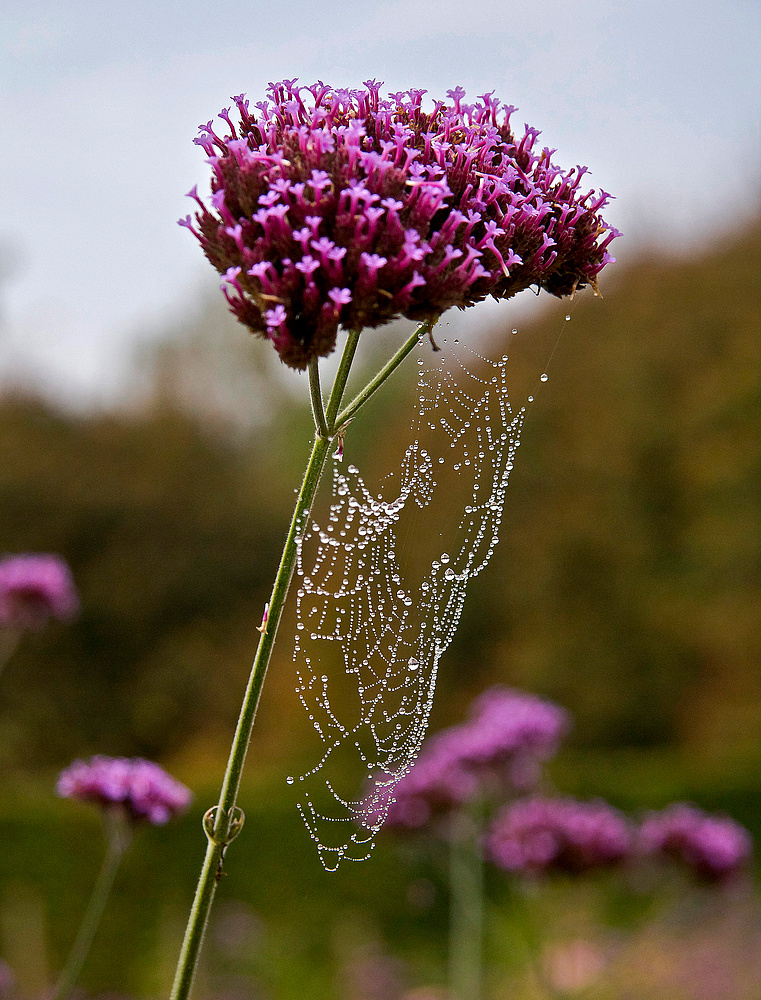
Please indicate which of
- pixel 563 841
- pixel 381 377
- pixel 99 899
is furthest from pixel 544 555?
pixel 381 377

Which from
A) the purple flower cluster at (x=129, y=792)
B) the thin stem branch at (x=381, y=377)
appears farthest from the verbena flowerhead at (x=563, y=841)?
the thin stem branch at (x=381, y=377)

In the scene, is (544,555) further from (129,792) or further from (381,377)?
(381,377)

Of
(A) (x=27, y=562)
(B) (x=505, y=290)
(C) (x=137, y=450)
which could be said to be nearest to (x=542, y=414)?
(C) (x=137, y=450)

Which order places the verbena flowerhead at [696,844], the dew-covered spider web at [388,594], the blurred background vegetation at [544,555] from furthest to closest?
the blurred background vegetation at [544,555], the verbena flowerhead at [696,844], the dew-covered spider web at [388,594]

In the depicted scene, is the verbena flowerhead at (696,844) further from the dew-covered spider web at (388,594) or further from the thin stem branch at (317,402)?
the thin stem branch at (317,402)

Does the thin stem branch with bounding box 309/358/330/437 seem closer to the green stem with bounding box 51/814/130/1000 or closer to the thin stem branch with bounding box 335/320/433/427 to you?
the thin stem branch with bounding box 335/320/433/427

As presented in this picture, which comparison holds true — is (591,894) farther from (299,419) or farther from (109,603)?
(299,419)

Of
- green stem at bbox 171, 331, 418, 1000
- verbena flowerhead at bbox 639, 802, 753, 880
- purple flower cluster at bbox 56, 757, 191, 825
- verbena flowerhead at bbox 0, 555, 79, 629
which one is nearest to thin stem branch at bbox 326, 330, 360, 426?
green stem at bbox 171, 331, 418, 1000

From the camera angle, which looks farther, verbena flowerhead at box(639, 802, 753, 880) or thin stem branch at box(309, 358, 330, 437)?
verbena flowerhead at box(639, 802, 753, 880)
